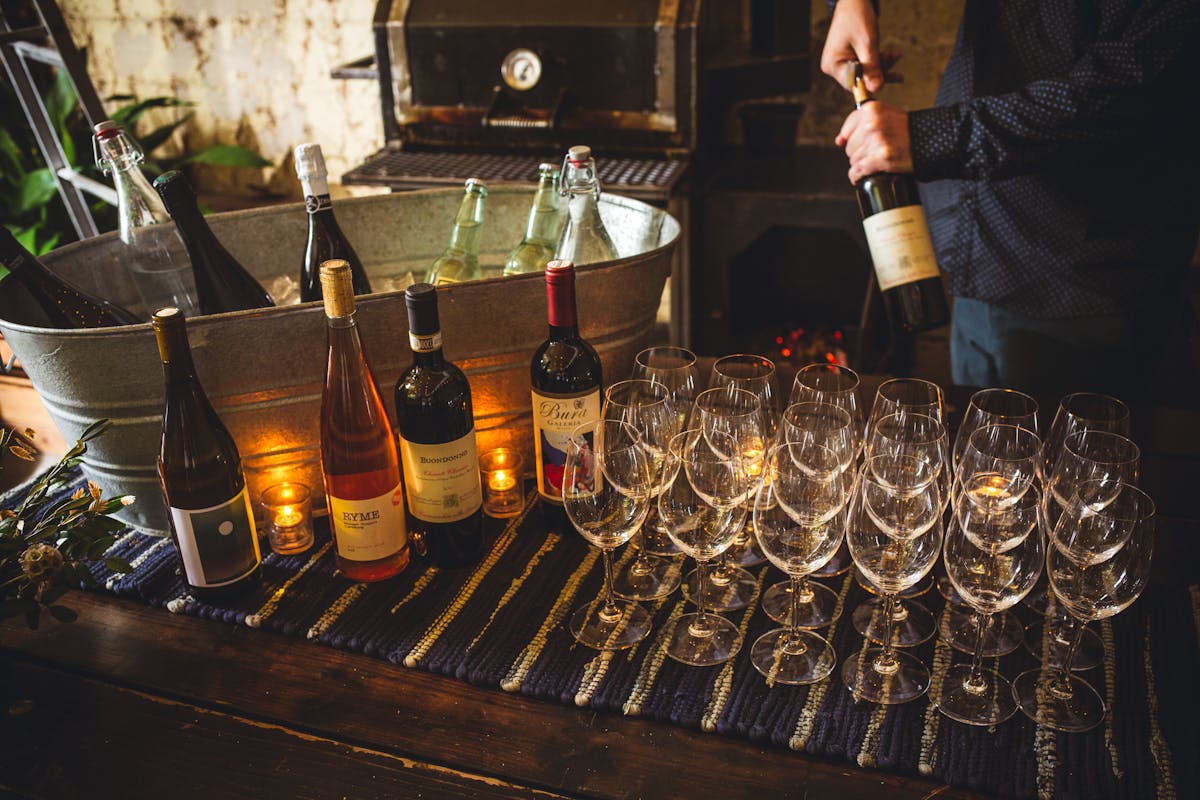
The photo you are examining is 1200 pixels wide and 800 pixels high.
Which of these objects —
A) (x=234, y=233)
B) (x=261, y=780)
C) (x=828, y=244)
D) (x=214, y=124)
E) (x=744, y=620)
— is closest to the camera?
(x=261, y=780)

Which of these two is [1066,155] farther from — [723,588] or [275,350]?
[275,350]

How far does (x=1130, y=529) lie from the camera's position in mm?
844

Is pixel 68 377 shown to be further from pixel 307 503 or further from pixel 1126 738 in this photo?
pixel 1126 738

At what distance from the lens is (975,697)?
889 millimetres

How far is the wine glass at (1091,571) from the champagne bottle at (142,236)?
43.3 inches

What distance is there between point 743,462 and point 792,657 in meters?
0.20

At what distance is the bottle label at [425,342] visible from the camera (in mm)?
994

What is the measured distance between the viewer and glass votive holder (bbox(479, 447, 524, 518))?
119cm

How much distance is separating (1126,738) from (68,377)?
1066mm

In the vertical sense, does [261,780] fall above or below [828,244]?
above

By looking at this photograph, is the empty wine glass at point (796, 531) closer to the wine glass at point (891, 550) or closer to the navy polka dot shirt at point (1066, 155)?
the wine glass at point (891, 550)

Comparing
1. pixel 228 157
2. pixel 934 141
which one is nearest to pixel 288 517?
pixel 934 141

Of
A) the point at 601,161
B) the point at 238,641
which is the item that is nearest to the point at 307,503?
the point at 238,641

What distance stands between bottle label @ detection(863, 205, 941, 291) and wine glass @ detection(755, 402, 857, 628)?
258mm
